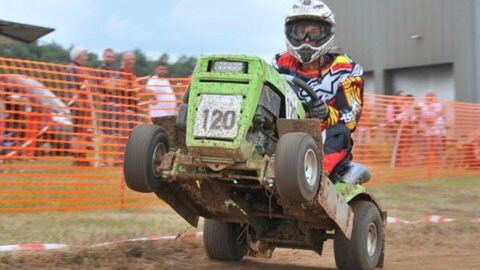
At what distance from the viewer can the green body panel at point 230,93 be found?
15.7ft

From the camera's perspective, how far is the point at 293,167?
4684 millimetres

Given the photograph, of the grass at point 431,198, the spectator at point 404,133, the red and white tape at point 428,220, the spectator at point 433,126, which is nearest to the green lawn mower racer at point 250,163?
the red and white tape at point 428,220

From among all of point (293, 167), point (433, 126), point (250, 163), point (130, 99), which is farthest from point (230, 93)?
point (433, 126)

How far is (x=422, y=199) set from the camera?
12297mm

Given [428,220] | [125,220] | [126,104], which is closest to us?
[125,220]

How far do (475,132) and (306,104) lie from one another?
13698 mm

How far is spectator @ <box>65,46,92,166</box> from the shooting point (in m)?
9.56

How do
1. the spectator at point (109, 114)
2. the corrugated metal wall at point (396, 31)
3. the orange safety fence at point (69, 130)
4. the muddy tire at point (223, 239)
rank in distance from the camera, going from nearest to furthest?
1. the muddy tire at point (223, 239)
2. the orange safety fence at point (69, 130)
3. the spectator at point (109, 114)
4. the corrugated metal wall at point (396, 31)

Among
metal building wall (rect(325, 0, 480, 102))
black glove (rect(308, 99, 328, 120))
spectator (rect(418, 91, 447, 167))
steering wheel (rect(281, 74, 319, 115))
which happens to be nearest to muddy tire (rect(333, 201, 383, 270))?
black glove (rect(308, 99, 328, 120))

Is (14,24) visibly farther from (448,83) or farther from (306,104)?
(448,83)

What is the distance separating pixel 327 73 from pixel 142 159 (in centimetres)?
179

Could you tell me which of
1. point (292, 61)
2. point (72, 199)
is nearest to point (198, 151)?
point (292, 61)

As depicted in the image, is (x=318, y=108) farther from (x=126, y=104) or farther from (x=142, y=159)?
(x=126, y=104)

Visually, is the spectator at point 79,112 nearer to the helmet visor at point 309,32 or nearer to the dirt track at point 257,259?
the dirt track at point 257,259
